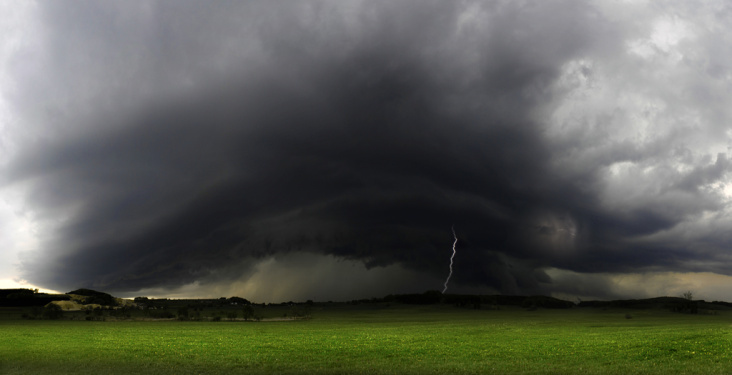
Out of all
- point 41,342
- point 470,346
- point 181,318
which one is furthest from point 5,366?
point 181,318

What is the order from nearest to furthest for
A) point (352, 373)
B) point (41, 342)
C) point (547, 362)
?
point (352, 373)
point (547, 362)
point (41, 342)

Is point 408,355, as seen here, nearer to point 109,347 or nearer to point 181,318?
point 109,347

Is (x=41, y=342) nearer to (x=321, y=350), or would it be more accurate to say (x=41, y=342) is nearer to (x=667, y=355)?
(x=321, y=350)

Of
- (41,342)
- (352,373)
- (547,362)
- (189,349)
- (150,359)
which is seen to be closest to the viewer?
(352,373)

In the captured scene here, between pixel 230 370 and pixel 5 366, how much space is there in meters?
17.4

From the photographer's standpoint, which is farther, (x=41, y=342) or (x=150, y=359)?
(x=41, y=342)

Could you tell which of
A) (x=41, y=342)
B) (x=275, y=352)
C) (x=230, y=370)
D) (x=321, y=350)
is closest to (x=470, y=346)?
(x=321, y=350)

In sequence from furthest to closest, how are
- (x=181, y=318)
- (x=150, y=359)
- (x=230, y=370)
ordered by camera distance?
(x=181, y=318) → (x=150, y=359) → (x=230, y=370)

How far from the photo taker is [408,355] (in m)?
40.8

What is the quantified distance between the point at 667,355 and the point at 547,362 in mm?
10416

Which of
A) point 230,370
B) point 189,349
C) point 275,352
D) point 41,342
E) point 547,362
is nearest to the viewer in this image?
point 230,370

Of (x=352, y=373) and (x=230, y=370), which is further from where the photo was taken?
(x=230, y=370)

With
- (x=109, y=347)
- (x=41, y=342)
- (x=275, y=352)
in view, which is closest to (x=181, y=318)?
(x=41, y=342)

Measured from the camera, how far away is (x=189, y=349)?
155ft
